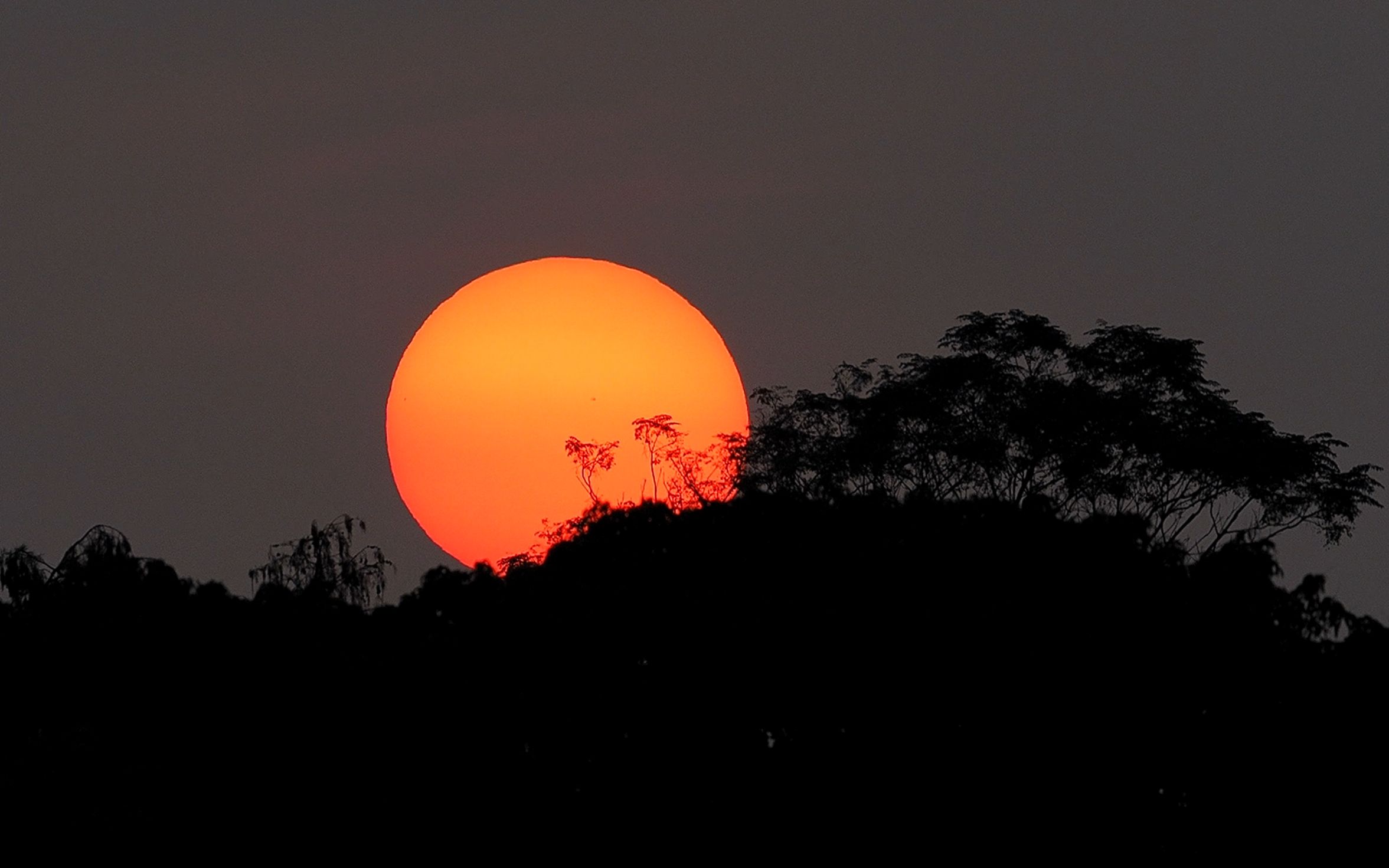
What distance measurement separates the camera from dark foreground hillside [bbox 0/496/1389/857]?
34.6 meters

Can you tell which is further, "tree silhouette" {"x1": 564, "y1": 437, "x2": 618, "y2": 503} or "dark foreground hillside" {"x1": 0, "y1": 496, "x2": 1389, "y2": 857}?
"tree silhouette" {"x1": 564, "y1": 437, "x2": 618, "y2": 503}

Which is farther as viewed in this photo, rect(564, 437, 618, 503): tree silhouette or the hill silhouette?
rect(564, 437, 618, 503): tree silhouette

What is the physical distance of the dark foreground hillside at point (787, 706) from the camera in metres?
34.6

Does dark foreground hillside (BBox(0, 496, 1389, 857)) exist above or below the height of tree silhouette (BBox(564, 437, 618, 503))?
below

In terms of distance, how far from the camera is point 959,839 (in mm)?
34500

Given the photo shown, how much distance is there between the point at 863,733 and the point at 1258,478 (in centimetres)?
2530

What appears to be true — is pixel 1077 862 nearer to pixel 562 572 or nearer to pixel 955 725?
pixel 955 725

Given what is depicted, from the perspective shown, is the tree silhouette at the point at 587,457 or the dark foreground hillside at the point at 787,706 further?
the tree silhouette at the point at 587,457

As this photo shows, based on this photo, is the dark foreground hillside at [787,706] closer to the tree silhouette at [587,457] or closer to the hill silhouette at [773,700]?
the hill silhouette at [773,700]

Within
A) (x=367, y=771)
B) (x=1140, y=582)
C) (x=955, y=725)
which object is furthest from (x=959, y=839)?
(x=367, y=771)

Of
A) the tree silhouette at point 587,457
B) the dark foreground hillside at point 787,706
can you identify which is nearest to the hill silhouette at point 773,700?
the dark foreground hillside at point 787,706

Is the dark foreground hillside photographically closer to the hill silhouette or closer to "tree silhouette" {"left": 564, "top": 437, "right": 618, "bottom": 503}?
the hill silhouette

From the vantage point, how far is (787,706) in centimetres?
3534

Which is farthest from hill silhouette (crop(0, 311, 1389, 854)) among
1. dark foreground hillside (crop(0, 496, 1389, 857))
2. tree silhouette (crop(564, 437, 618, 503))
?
tree silhouette (crop(564, 437, 618, 503))
